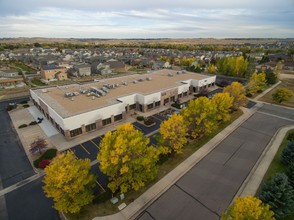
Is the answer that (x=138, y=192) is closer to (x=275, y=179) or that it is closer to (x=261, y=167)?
(x=275, y=179)

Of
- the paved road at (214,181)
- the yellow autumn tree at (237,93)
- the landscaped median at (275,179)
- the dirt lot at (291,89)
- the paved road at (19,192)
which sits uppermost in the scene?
the yellow autumn tree at (237,93)

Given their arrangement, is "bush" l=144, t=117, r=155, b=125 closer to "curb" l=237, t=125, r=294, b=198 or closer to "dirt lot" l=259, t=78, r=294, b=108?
"curb" l=237, t=125, r=294, b=198

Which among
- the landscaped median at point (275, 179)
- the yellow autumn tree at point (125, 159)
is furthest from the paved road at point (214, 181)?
the yellow autumn tree at point (125, 159)

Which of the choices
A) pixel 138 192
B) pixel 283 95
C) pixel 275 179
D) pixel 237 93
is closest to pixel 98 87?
pixel 138 192

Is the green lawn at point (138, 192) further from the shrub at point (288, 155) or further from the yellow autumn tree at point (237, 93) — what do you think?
the yellow autumn tree at point (237, 93)

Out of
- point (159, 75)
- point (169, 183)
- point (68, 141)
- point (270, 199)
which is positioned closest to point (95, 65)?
point (159, 75)

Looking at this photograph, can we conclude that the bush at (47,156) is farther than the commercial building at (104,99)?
No
